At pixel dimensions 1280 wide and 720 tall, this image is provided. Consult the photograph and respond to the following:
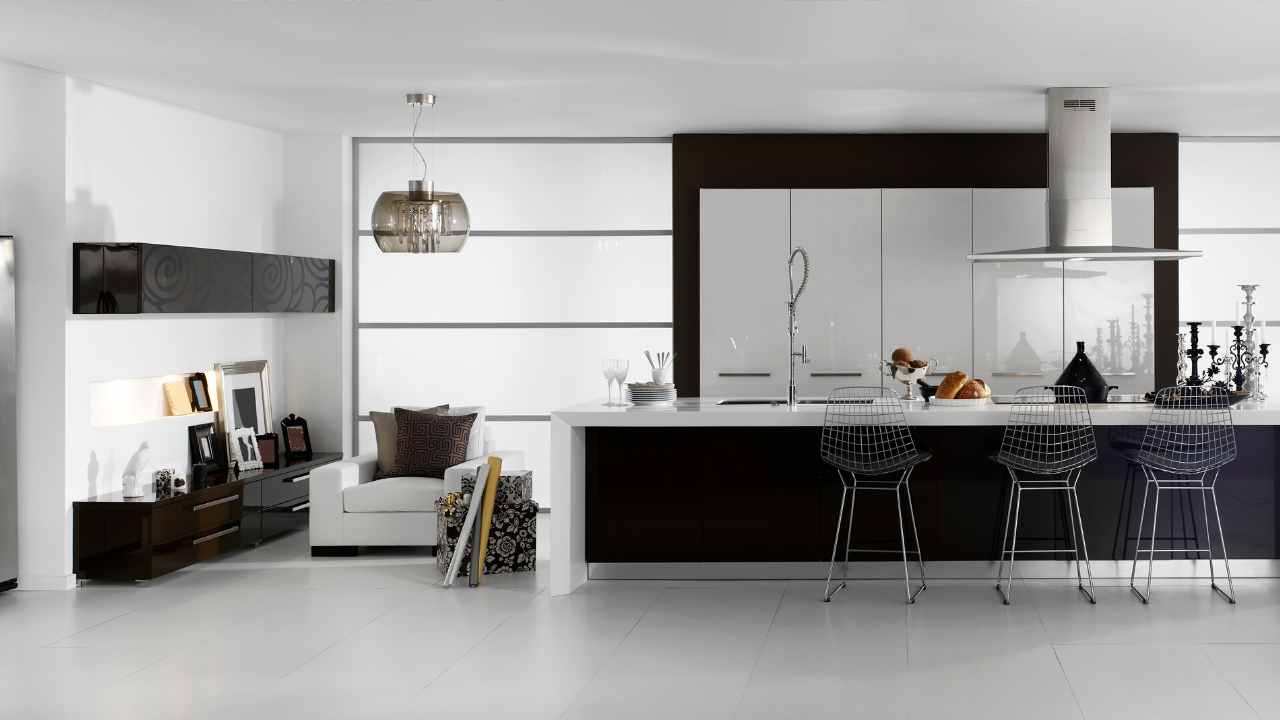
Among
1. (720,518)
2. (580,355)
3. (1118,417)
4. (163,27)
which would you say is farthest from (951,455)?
(163,27)

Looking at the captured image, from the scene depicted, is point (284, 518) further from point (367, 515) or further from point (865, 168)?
point (865, 168)

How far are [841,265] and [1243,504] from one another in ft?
9.05

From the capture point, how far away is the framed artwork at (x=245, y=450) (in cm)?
705

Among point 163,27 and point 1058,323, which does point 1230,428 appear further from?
point 163,27

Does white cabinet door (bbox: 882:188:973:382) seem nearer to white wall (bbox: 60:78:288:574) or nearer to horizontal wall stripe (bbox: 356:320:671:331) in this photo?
horizontal wall stripe (bbox: 356:320:671:331)

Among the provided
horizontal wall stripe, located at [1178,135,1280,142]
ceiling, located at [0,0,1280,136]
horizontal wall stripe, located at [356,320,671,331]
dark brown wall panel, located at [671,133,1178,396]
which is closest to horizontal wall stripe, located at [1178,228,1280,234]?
dark brown wall panel, located at [671,133,1178,396]

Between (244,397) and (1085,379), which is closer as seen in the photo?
(1085,379)

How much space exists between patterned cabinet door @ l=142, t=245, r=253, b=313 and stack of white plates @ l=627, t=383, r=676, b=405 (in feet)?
7.98

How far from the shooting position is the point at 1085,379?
598 centimetres

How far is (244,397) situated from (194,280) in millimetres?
1260

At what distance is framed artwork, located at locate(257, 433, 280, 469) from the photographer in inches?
289

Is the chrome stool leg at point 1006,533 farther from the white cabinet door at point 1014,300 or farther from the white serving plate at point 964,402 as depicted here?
the white cabinet door at point 1014,300

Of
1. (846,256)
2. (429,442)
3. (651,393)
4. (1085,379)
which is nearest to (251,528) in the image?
(429,442)

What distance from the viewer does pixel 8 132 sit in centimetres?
575
